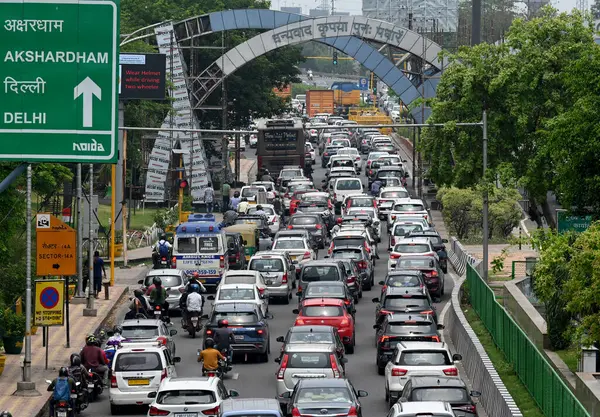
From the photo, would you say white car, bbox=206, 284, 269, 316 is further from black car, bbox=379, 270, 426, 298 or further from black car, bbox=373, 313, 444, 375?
black car, bbox=373, 313, 444, 375

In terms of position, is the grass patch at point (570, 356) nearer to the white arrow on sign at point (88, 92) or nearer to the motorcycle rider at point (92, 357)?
the motorcycle rider at point (92, 357)

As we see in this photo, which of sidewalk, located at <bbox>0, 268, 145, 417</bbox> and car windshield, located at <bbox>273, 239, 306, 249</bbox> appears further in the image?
car windshield, located at <bbox>273, 239, 306, 249</bbox>

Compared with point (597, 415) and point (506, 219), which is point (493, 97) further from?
point (597, 415)

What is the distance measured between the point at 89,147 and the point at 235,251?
32.8 metres

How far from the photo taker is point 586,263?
28047mm

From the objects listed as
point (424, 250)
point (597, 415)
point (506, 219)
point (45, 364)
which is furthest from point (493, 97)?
point (597, 415)

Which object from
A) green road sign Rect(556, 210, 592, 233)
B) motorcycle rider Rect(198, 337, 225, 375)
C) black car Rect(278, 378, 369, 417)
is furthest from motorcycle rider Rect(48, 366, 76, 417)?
green road sign Rect(556, 210, 592, 233)

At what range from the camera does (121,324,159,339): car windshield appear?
33219 millimetres

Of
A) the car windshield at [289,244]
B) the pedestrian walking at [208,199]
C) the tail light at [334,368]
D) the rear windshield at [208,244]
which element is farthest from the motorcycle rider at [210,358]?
the pedestrian walking at [208,199]

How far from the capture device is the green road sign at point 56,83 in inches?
725

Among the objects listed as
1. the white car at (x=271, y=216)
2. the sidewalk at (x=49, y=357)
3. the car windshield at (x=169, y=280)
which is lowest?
the sidewalk at (x=49, y=357)

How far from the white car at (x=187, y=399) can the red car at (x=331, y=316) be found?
10.4 meters

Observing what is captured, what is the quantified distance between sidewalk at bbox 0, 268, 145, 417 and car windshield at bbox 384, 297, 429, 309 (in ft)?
26.4

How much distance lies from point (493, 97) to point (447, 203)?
1595 cm
